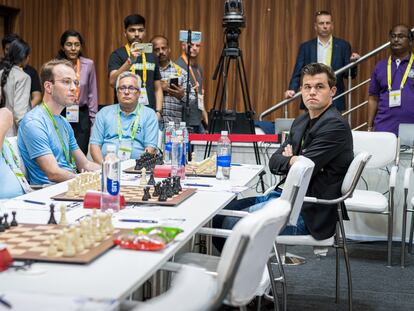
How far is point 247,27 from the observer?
28.3 ft

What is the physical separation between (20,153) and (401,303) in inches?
92.2

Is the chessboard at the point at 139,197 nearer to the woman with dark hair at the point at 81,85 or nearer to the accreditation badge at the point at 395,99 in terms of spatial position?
the woman with dark hair at the point at 81,85

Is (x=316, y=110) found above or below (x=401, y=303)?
above

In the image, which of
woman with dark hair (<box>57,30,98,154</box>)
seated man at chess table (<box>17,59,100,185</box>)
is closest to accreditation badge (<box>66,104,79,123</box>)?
woman with dark hair (<box>57,30,98,154</box>)

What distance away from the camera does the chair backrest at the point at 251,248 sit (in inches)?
69.1

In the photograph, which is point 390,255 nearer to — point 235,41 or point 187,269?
point 235,41

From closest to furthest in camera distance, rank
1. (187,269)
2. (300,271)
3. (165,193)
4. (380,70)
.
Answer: (187,269), (165,193), (300,271), (380,70)

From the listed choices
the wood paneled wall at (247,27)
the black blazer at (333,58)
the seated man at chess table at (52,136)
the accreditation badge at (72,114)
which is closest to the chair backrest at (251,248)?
the seated man at chess table at (52,136)

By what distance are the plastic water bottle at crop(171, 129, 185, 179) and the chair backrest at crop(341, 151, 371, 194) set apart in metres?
0.86

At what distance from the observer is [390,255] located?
470 cm

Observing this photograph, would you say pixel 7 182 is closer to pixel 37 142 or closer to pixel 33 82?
pixel 37 142

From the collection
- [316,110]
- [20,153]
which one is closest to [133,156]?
[20,153]

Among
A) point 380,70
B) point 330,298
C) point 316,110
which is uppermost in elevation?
point 380,70

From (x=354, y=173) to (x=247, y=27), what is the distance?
5517mm
